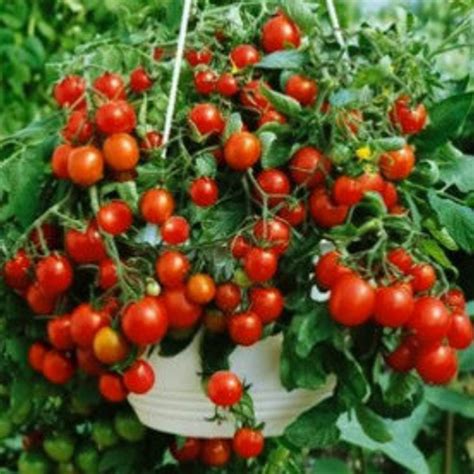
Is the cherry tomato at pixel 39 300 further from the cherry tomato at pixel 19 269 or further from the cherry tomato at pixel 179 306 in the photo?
the cherry tomato at pixel 179 306

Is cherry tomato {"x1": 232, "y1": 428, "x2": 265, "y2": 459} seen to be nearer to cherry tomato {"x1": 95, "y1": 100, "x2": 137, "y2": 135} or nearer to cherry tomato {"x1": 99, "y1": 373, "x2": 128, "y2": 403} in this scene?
cherry tomato {"x1": 99, "y1": 373, "x2": 128, "y2": 403}

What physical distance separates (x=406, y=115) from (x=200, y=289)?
0.87 feet

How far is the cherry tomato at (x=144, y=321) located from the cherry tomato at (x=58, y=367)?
15 centimetres

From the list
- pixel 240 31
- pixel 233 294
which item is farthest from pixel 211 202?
pixel 240 31

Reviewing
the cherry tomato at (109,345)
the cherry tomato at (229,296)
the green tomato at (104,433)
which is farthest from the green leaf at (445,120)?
the green tomato at (104,433)

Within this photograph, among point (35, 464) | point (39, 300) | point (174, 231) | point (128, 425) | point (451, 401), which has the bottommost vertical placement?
point (451, 401)

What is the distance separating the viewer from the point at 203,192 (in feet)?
3.01

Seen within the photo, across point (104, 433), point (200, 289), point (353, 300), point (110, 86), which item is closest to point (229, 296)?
point (200, 289)

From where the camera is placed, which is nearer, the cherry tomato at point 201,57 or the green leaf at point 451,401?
the cherry tomato at point 201,57

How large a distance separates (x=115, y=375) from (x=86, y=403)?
0.18 metres

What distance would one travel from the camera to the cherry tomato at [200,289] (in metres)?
0.89

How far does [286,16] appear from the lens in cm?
101

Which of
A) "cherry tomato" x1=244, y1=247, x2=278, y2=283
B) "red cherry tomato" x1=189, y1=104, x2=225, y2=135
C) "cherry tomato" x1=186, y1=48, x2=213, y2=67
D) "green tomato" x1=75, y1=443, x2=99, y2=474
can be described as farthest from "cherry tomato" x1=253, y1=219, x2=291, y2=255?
"green tomato" x1=75, y1=443, x2=99, y2=474

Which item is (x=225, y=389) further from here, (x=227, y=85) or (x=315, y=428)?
(x=227, y=85)
